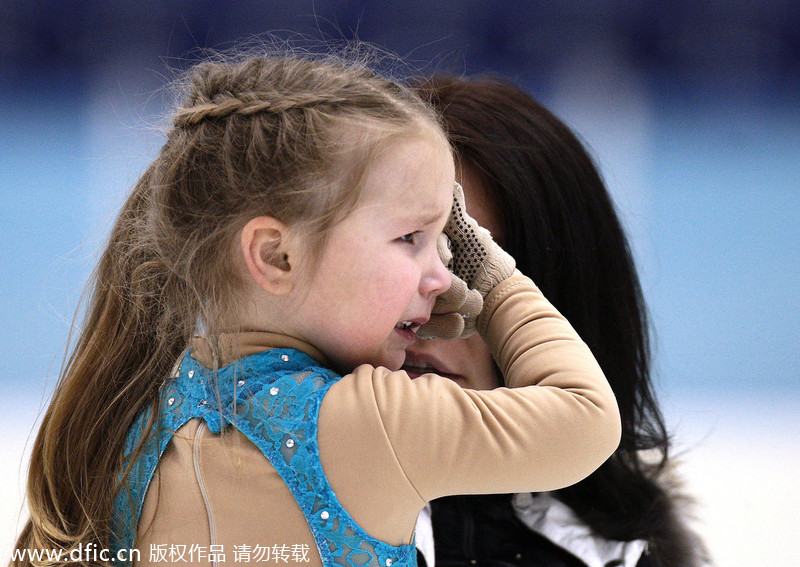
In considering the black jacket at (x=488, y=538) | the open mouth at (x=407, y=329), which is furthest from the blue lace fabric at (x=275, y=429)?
the black jacket at (x=488, y=538)

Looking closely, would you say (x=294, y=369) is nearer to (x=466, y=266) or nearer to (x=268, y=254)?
(x=268, y=254)

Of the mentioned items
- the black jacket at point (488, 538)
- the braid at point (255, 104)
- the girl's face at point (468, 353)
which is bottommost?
the black jacket at point (488, 538)

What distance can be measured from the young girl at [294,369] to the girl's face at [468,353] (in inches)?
12.9

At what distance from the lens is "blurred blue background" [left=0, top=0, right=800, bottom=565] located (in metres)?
4.22

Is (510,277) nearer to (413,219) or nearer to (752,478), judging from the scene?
(413,219)

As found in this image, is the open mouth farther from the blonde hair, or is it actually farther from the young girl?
the blonde hair

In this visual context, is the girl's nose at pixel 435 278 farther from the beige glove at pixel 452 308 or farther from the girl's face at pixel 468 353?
the girl's face at pixel 468 353

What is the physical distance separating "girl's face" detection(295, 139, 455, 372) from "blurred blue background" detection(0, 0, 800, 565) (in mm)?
3141

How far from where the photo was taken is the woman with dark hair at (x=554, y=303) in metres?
1.37

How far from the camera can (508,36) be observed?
521 centimetres

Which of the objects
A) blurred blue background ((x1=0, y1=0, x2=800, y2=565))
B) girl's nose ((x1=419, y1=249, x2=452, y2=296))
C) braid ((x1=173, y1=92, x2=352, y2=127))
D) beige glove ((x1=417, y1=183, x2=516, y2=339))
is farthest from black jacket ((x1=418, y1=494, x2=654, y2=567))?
blurred blue background ((x1=0, y1=0, x2=800, y2=565))

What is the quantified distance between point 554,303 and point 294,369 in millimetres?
688

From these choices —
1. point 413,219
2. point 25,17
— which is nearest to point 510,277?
point 413,219

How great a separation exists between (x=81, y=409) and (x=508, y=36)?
4644 mm
